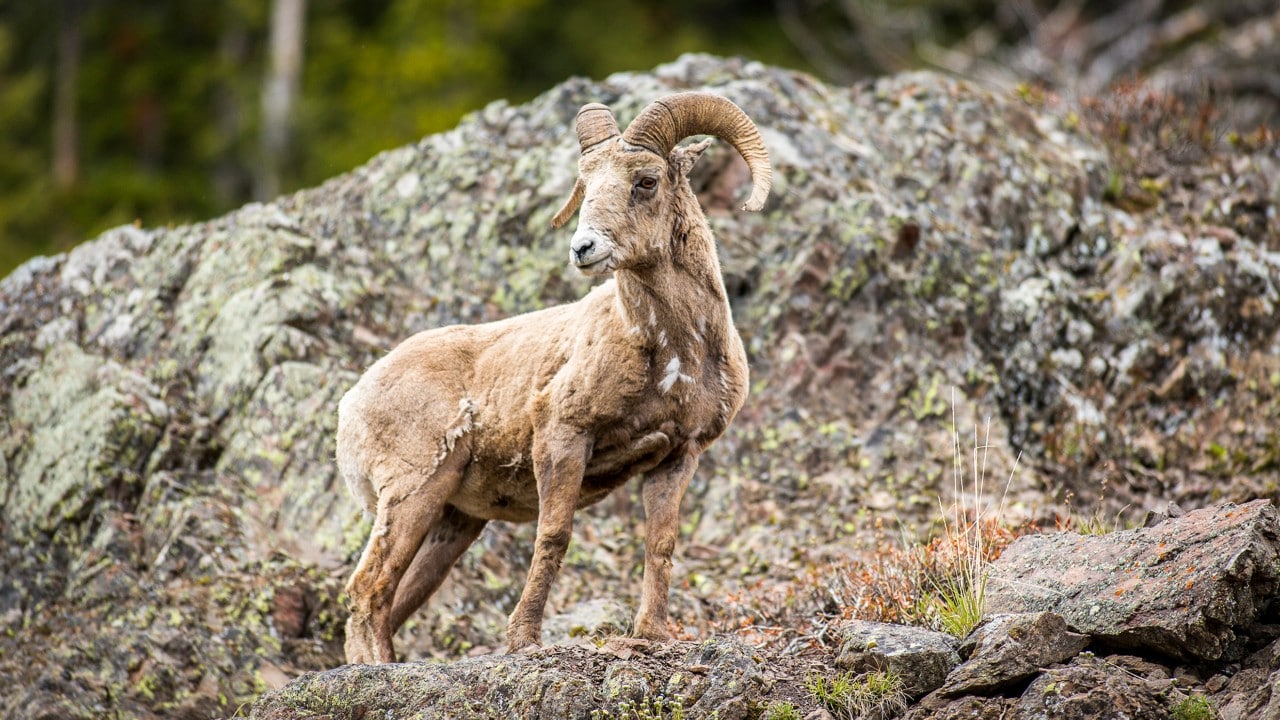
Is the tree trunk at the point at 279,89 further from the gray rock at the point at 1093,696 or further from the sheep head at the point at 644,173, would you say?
the gray rock at the point at 1093,696

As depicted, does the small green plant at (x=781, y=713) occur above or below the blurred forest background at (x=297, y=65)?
below

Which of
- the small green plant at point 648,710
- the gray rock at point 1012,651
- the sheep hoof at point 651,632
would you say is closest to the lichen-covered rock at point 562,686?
the small green plant at point 648,710

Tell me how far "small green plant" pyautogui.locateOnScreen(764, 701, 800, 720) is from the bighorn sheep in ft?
3.49

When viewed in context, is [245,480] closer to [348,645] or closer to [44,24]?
[348,645]

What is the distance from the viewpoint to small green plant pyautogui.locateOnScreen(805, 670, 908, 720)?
6.72 metres

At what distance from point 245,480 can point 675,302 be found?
467 centimetres

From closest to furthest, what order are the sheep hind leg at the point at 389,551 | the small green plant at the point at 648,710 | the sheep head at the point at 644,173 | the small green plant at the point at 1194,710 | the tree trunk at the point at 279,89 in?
the small green plant at the point at 1194,710 → the small green plant at the point at 648,710 → the sheep head at the point at 644,173 → the sheep hind leg at the point at 389,551 → the tree trunk at the point at 279,89

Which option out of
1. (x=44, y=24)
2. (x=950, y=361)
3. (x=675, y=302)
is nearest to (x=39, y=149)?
(x=44, y=24)

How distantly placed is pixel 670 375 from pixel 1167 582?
2.79 meters

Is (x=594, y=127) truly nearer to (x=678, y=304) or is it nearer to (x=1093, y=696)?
(x=678, y=304)

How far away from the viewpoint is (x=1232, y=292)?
12.6 meters

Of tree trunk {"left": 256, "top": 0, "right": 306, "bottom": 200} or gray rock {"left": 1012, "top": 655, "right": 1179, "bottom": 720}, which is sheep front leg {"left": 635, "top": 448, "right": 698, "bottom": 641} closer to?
gray rock {"left": 1012, "top": 655, "right": 1179, "bottom": 720}

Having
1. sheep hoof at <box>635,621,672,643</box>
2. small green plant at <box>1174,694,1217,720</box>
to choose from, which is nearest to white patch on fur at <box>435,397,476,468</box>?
sheep hoof at <box>635,621,672,643</box>

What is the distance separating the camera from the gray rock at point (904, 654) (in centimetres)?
683
